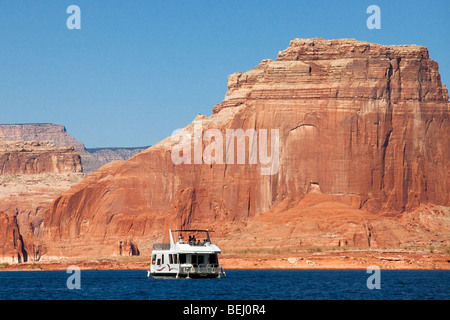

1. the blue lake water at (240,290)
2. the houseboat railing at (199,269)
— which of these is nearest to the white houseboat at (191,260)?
the houseboat railing at (199,269)

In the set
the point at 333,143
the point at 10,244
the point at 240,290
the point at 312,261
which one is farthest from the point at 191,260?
the point at 10,244

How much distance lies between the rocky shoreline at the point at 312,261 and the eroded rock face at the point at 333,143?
17.2 m

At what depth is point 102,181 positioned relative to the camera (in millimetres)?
187250

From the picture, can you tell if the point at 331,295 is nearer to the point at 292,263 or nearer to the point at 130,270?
the point at 292,263

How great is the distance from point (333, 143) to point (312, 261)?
43.8 meters

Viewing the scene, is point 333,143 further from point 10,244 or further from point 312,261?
point 10,244

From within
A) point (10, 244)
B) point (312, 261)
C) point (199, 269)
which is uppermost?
point (199, 269)

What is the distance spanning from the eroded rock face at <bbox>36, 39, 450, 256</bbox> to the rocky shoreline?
56.5ft

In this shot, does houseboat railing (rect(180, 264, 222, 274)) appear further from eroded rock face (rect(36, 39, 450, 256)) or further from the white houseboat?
eroded rock face (rect(36, 39, 450, 256))

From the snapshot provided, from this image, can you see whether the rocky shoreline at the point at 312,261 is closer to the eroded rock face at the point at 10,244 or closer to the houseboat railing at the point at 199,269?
the eroded rock face at the point at 10,244

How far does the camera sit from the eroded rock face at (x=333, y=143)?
16612 centimetres

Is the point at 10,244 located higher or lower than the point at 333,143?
lower

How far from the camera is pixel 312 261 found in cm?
12825

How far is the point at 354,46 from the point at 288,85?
45.2 feet
